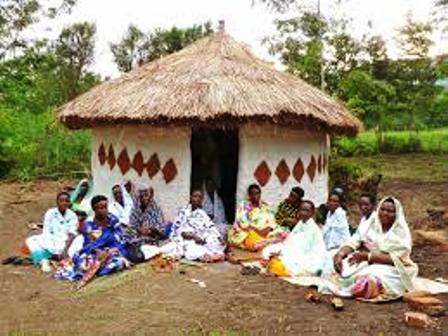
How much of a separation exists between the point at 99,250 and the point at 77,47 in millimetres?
21467

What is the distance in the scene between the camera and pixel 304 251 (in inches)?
316

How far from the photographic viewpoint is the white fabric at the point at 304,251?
7.93m

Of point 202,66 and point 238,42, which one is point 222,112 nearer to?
point 202,66

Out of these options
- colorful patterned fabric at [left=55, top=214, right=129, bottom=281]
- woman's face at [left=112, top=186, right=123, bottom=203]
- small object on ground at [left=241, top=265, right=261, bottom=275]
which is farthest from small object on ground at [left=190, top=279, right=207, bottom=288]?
woman's face at [left=112, top=186, right=123, bottom=203]

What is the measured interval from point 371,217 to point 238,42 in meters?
5.24

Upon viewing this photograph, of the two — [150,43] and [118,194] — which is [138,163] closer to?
[118,194]

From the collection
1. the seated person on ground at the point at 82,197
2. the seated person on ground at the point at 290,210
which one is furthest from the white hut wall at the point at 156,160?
the seated person on ground at the point at 290,210

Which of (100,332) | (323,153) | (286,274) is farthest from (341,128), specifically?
(100,332)

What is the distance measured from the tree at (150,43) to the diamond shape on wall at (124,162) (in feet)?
60.6

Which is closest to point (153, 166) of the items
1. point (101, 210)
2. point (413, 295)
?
point (101, 210)

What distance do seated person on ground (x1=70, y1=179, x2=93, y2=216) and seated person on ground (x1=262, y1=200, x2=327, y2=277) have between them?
122 inches

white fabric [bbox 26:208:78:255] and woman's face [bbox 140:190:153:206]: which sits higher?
woman's face [bbox 140:190:153:206]

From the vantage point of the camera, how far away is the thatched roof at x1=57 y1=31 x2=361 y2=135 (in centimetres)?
962

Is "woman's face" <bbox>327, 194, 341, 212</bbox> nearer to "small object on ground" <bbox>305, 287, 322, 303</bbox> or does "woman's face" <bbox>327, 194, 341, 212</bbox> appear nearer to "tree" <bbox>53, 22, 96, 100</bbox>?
"small object on ground" <bbox>305, 287, 322, 303</bbox>
